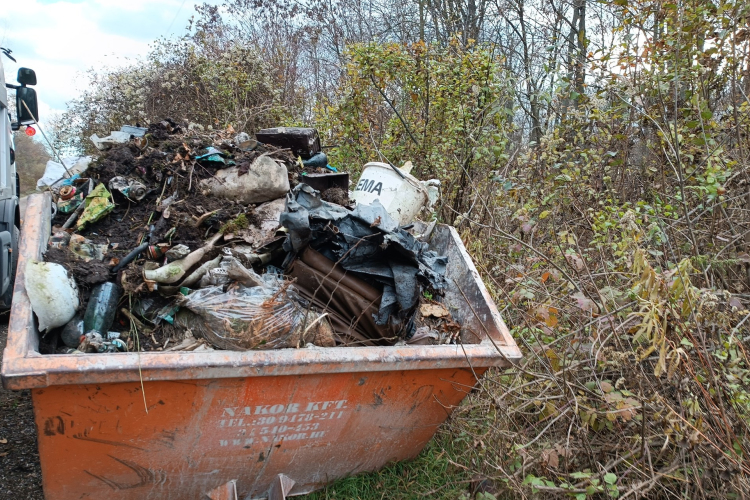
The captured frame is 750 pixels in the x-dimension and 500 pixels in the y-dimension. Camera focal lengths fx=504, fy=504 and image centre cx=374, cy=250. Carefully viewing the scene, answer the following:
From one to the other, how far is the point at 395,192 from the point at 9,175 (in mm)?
3123

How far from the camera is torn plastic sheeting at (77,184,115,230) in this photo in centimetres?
257

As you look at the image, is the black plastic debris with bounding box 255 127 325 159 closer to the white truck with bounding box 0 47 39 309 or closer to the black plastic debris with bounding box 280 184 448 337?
the black plastic debris with bounding box 280 184 448 337

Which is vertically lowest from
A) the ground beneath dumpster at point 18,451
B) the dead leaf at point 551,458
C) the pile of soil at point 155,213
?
the ground beneath dumpster at point 18,451

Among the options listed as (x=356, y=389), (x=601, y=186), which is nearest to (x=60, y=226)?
(x=356, y=389)

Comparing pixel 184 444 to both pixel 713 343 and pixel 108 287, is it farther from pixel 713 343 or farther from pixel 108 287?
pixel 713 343

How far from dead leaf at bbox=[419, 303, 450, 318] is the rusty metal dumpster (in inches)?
7.4

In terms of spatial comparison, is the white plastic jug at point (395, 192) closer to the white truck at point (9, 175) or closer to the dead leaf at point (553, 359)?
the dead leaf at point (553, 359)

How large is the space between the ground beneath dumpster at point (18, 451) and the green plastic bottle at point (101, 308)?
105 cm

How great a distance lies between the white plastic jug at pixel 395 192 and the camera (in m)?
3.41

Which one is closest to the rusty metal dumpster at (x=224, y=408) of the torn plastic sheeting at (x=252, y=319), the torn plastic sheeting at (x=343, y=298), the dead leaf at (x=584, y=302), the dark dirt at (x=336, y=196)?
the torn plastic sheeting at (x=252, y=319)

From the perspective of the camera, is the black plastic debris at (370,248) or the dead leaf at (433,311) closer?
the black plastic debris at (370,248)

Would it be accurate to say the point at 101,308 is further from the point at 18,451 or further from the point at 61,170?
the point at 61,170

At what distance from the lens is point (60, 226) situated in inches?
101

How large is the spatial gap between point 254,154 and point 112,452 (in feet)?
6.18
